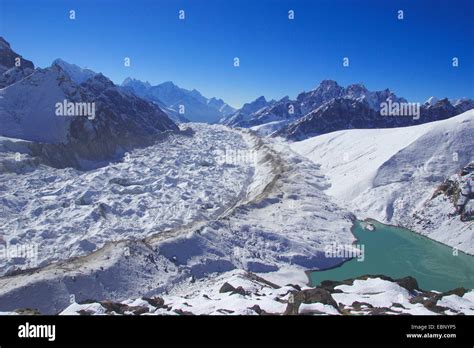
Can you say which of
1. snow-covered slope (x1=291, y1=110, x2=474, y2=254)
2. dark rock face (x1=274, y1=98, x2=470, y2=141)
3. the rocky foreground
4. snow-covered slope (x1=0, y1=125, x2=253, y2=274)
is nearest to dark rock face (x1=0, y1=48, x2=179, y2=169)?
snow-covered slope (x1=0, y1=125, x2=253, y2=274)

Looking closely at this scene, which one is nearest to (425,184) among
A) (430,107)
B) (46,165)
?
(46,165)

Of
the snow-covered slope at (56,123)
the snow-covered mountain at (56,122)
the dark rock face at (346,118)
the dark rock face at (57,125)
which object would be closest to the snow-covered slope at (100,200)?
the dark rock face at (57,125)

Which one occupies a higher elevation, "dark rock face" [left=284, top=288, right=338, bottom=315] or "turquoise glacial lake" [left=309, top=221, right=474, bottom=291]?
"dark rock face" [left=284, top=288, right=338, bottom=315]

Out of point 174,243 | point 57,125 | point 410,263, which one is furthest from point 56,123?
point 410,263

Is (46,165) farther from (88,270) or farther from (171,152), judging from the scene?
(88,270)

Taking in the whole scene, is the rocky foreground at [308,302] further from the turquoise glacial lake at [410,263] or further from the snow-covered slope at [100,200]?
the snow-covered slope at [100,200]

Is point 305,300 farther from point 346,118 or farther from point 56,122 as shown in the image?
point 346,118

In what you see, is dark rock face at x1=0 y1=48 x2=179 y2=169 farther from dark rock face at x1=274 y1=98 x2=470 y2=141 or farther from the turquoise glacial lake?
dark rock face at x1=274 y1=98 x2=470 y2=141
